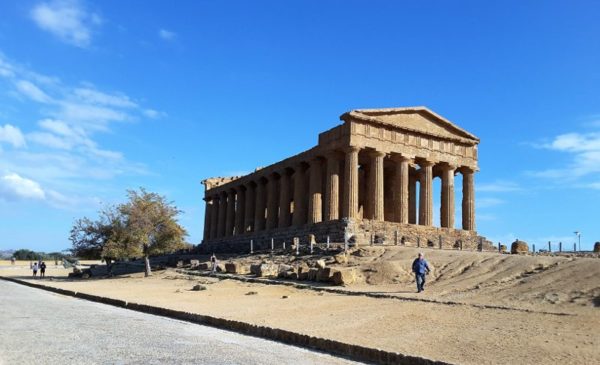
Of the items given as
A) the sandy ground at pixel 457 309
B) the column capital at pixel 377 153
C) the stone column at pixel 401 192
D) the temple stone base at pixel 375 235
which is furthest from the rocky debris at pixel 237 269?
the stone column at pixel 401 192

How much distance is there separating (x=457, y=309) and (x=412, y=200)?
41850 millimetres

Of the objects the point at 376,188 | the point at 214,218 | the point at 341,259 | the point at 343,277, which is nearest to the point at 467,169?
the point at 376,188

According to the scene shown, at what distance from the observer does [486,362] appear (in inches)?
382

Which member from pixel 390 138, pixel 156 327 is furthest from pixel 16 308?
pixel 390 138

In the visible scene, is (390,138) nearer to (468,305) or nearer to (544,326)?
(468,305)

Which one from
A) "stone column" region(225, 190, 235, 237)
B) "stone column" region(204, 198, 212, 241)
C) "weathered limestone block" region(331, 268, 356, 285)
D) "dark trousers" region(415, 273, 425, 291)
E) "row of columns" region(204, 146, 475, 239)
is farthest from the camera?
"stone column" region(204, 198, 212, 241)

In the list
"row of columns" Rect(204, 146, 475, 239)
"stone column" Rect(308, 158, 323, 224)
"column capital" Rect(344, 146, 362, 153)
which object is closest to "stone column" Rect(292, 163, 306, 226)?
"row of columns" Rect(204, 146, 475, 239)

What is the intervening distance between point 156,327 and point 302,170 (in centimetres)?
3912

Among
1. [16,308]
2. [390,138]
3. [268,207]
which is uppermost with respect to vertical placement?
[390,138]

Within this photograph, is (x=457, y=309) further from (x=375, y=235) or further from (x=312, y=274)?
(x=375, y=235)

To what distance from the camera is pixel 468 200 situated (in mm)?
52156

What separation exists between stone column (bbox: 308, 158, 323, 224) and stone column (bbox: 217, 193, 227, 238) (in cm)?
2572

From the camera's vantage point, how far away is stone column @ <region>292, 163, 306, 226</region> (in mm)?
51031

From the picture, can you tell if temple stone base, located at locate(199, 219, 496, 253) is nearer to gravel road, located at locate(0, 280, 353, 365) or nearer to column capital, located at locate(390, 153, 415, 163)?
column capital, located at locate(390, 153, 415, 163)
